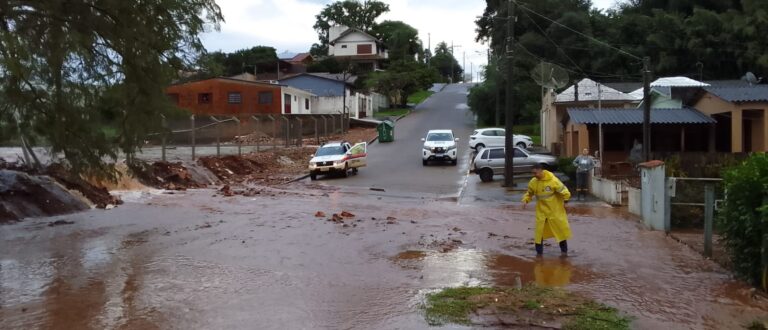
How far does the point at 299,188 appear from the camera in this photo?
23891mm

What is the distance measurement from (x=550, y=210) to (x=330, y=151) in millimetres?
18898

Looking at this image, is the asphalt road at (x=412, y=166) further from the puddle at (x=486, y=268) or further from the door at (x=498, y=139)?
the puddle at (x=486, y=268)

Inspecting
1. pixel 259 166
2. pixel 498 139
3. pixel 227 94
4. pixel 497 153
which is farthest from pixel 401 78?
pixel 497 153

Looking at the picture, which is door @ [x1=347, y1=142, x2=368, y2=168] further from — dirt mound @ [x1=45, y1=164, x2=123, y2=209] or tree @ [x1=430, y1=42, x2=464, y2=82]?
tree @ [x1=430, y1=42, x2=464, y2=82]

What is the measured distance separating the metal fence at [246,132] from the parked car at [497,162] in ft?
34.1

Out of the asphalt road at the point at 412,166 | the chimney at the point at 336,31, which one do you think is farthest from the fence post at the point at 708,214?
the chimney at the point at 336,31

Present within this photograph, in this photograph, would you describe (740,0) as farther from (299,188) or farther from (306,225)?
(306,225)

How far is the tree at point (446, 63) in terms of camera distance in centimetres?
13588

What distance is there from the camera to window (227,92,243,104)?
2104 inches

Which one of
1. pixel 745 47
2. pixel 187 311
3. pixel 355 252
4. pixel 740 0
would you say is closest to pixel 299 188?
pixel 355 252

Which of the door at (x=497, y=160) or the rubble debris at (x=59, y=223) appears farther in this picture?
the door at (x=497, y=160)

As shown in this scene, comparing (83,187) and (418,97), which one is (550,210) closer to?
(83,187)

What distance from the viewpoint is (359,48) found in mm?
94312

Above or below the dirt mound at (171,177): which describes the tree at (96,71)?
above
